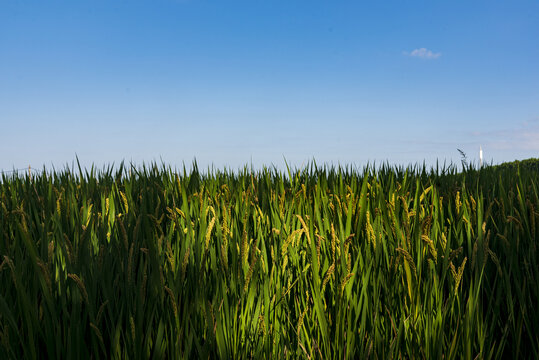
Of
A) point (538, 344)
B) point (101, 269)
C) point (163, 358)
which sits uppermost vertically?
point (101, 269)

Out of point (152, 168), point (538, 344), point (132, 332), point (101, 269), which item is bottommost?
point (538, 344)

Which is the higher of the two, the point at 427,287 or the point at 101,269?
the point at 101,269

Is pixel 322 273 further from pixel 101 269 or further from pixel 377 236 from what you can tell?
pixel 101 269

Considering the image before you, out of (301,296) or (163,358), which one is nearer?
(163,358)

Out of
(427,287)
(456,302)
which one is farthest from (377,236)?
(456,302)

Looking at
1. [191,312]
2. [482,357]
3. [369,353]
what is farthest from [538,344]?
[191,312]

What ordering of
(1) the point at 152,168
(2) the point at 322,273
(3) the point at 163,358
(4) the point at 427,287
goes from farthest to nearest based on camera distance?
(1) the point at 152,168 < (2) the point at 322,273 < (4) the point at 427,287 < (3) the point at 163,358

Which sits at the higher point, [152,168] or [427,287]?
[152,168]

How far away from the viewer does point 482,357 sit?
1.56 metres

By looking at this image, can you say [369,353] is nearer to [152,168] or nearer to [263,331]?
[263,331]

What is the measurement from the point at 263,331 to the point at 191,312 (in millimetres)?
274

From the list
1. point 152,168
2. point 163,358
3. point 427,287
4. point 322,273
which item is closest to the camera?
point 163,358

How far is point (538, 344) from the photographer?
5.52 ft

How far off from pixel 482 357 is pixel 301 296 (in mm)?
752
